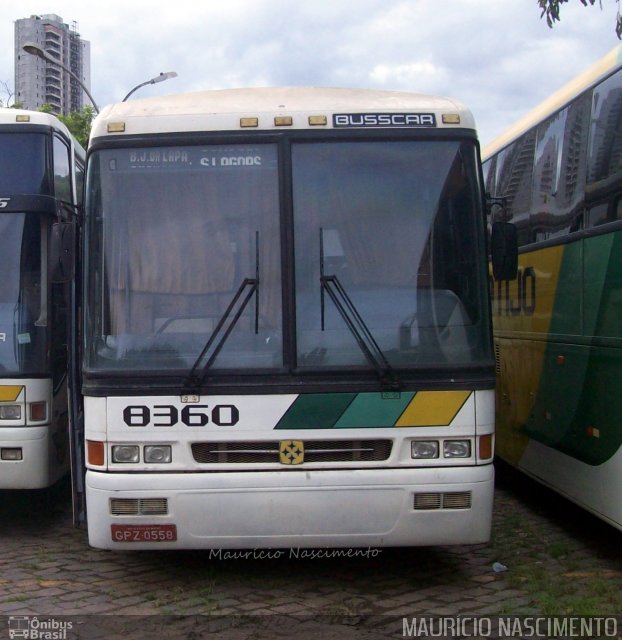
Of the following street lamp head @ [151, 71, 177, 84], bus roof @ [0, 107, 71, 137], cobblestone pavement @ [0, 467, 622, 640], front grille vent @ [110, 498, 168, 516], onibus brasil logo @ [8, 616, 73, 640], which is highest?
street lamp head @ [151, 71, 177, 84]

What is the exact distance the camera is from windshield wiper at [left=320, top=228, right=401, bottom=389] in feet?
19.2

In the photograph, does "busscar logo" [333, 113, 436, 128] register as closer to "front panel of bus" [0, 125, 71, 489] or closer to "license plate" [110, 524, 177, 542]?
"license plate" [110, 524, 177, 542]

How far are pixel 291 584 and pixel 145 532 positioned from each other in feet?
3.56

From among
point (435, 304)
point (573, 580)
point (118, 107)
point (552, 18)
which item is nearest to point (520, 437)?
point (573, 580)

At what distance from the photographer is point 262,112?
6246 mm

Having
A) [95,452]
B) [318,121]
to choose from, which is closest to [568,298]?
[318,121]

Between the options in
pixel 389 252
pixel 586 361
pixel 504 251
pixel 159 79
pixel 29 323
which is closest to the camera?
pixel 389 252

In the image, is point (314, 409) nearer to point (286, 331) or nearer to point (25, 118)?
point (286, 331)

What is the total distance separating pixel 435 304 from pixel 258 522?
5.62ft

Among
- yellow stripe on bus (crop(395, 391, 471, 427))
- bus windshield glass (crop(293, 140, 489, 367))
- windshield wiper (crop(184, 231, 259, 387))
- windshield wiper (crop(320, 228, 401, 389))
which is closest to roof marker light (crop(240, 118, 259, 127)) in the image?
bus windshield glass (crop(293, 140, 489, 367))

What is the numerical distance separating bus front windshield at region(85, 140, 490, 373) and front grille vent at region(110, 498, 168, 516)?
31.5 inches

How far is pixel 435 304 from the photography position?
600 centimetres

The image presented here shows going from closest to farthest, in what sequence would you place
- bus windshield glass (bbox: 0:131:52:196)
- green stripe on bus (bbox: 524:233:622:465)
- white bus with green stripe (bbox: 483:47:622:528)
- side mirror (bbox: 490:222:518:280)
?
side mirror (bbox: 490:222:518:280), green stripe on bus (bbox: 524:233:622:465), white bus with green stripe (bbox: 483:47:622:528), bus windshield glass (bbox: 0:131:52:196)

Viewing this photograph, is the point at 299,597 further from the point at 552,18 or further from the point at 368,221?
the point at 552,18
